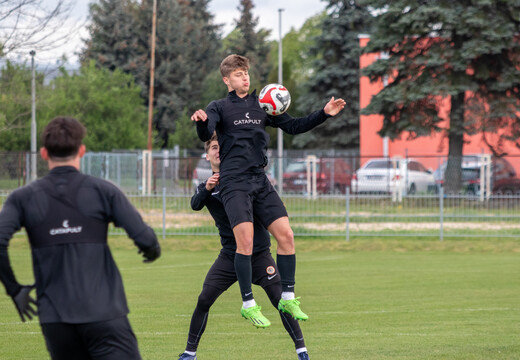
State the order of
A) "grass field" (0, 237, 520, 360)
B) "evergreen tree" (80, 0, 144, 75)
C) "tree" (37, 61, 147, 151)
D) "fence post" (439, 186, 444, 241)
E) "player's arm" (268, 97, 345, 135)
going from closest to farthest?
1. "player's arm" (268, 97, 345, 135)
2. "grass field" (0, 237, 520, 360)
3. "fence post" (439, 186, 444, 241)
4. "tree" (37, 61, 147, 151)
5. "evergreen tree" (80, 0, 144, 75)

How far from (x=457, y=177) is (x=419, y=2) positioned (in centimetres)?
798

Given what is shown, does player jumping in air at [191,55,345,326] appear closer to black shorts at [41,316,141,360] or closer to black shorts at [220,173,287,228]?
black shorts at [220,173,287,228]

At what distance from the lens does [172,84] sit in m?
77.1

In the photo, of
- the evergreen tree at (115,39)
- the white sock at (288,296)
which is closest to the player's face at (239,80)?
the white sock at (288,296)

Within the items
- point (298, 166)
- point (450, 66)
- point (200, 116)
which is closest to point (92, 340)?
point (200, 116)

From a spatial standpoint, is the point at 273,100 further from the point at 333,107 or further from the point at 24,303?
the point at 24,303

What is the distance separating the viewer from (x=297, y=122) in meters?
7.91

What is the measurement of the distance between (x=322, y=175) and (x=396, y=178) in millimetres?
3748

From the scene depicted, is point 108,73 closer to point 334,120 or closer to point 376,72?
point 334,120

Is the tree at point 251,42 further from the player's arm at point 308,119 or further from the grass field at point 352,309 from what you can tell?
the player's arm at point 308,119

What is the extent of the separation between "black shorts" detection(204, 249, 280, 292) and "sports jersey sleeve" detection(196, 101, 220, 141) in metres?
1.15

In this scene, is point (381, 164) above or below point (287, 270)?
above

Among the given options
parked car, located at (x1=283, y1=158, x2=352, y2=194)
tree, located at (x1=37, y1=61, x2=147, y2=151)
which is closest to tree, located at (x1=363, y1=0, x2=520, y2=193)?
parked car, located at (x1=283, y1=158, x2=352, y2=194)

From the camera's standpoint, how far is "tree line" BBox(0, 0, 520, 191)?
3500 centimetres
